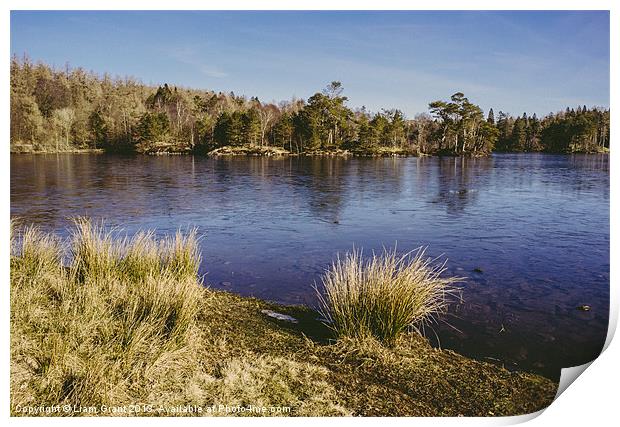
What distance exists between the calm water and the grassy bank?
2.16 feet

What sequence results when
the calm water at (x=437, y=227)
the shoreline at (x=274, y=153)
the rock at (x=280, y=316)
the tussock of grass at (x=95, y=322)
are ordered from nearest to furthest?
the tussock of grass at (x=95, y=322) < the rock at (x=280, y=316) < the calm water at (x=437, y=227) < the shoreline at (x=274, y=153)

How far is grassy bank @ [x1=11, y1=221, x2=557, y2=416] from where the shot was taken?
2.56 meters

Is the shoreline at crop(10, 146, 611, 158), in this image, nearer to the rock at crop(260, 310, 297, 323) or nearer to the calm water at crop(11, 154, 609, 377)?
the calm water at crop(11, 154, 609, 377)

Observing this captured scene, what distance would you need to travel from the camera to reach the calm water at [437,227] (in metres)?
3.82

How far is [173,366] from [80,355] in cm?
52

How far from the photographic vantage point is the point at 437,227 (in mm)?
7121

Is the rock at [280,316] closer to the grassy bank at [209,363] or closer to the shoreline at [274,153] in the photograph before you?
the grassy bank at [209,363]

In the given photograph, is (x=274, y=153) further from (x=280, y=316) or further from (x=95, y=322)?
(x=95, y=322)

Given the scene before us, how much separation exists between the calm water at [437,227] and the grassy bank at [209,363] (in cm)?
66

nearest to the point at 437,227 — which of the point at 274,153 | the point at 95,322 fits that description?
the point at 95,322

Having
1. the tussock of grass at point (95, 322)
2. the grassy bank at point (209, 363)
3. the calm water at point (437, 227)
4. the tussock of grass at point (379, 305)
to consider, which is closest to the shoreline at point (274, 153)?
the calm water at point (437, 227)

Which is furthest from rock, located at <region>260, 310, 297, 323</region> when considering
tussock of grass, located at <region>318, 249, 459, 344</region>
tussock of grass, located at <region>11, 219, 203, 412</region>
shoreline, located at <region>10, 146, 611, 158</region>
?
shoreline, located at <region>10, 146, 611, 158</region>

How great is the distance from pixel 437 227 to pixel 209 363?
5.04 m

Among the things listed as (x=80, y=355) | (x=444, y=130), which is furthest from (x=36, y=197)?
(x=444, y=130)
